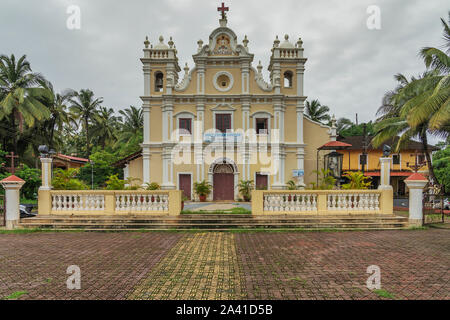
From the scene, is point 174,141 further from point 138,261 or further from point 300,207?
point 138,261

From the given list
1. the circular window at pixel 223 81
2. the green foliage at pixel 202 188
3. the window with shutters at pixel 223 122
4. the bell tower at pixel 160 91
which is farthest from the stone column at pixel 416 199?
the bell tower at pixel 160 91

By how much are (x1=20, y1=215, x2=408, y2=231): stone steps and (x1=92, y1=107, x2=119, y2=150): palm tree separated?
2461cm

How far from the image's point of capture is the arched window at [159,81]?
60.1 ft

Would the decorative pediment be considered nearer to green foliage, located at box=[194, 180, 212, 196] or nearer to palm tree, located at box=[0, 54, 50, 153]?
green foliage, located at box=[194, 180, 212, 196]

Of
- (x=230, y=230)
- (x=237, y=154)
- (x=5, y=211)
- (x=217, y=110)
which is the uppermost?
(x=217, y=110)

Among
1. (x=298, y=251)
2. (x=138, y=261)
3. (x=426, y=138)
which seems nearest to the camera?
(x=138, y=261)

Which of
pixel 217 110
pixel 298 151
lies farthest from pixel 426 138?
pixel 217 110

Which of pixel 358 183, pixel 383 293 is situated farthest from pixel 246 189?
pixel 383 293

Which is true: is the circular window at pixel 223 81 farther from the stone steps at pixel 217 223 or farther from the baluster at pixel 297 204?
the stone steps at pixel 217 223

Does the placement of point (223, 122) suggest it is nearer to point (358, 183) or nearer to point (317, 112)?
point (358, 183)

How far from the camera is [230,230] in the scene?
340 inches

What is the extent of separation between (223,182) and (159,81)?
9.30m
